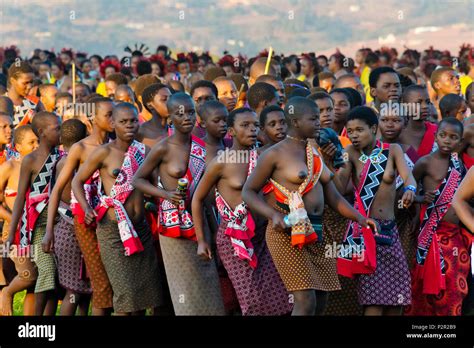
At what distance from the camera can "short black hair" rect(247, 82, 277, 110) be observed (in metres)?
9.99

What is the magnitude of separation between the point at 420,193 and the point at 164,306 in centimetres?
225

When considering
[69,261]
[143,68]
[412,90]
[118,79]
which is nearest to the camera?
[69,261]

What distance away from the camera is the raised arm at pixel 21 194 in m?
9.51

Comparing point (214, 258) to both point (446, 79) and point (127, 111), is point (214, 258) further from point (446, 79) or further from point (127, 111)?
point (446, 79)

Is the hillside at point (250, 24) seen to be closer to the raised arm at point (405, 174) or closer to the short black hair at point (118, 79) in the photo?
the short black hair at point (118, 79)

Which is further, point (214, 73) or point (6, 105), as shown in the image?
point (214, 73)

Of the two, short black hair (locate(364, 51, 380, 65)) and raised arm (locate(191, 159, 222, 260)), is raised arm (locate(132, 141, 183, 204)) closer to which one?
raised arm (locate(191, 159, 222, 260))

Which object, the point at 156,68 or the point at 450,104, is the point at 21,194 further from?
the point at 156,68

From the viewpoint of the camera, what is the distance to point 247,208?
27.7 ft

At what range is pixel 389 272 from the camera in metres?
8.59

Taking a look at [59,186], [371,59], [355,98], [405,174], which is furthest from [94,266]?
[371,59]

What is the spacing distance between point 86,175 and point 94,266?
0.73 m

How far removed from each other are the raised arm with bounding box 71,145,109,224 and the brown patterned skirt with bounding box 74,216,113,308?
0.21 m

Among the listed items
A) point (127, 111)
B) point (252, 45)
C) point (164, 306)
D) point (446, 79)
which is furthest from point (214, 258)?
point (252, 45)
